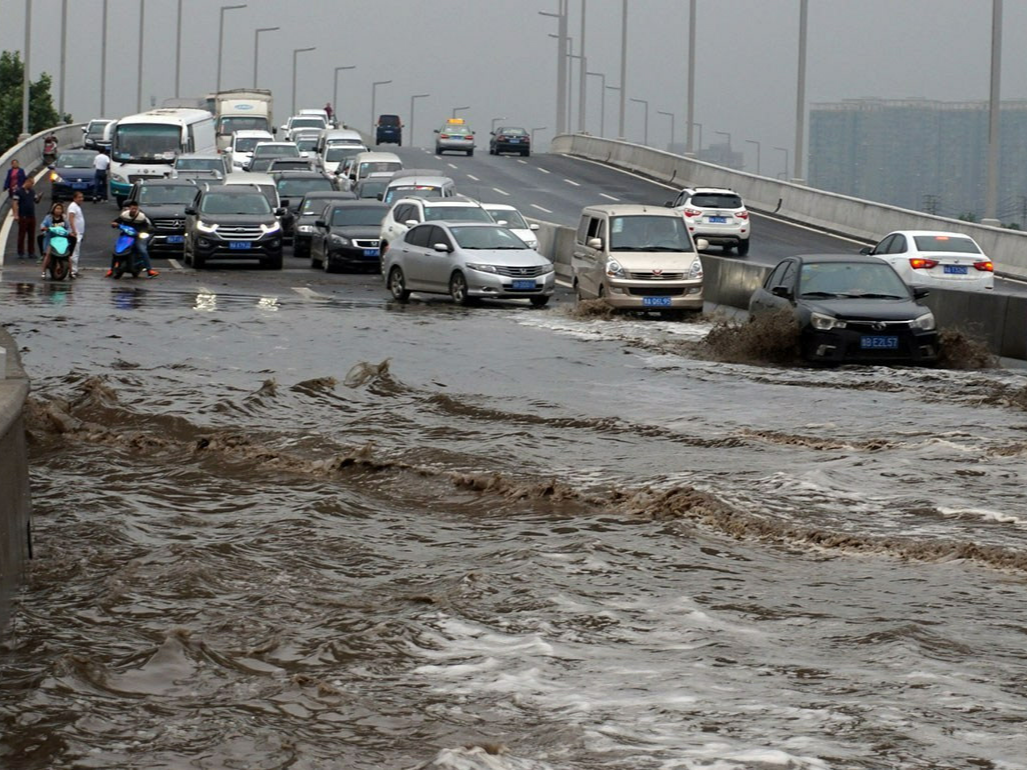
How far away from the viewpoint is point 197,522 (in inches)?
454

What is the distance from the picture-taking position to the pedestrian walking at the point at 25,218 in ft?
112

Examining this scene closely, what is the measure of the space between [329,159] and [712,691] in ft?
181

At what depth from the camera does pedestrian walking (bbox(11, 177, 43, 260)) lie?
3416 cm

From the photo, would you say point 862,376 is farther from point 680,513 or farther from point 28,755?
point 28,755

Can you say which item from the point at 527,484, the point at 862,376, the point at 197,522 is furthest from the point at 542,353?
the point at 197,522

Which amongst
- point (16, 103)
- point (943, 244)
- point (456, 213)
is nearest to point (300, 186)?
point (456, 213)

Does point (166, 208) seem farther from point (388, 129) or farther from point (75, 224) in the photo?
point (388, 129)

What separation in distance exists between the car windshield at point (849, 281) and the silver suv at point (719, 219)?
20838 mm

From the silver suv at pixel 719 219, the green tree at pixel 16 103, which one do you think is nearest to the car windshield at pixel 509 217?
the silver suv at pixel 719 219

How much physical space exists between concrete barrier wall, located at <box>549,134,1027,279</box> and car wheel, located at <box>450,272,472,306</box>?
14.3 metres

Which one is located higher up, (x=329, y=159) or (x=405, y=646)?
(x=329, y=159)

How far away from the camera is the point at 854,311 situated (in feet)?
63.5

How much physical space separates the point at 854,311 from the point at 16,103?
102 metres

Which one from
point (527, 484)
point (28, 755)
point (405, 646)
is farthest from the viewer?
point (527, 484)
